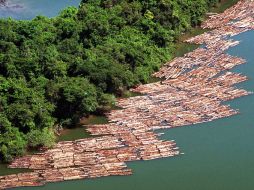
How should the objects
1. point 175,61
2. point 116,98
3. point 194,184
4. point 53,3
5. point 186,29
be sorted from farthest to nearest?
point 53,3 < point 186,29 < point 175,61 < point 116,98 < point 194,184

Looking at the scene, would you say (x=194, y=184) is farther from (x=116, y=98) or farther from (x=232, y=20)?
(x=232, y=20)

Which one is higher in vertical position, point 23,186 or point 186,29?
point 186,29

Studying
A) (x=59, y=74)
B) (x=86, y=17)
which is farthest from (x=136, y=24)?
(x=59, y=74)

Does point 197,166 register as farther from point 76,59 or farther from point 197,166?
point 76,59

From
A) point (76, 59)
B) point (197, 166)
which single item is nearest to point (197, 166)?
point (197, 166)

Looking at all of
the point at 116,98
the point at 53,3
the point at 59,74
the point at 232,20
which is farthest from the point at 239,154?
the point at 53,3

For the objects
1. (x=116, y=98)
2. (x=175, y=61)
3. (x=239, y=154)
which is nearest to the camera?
(x=239, y=154)

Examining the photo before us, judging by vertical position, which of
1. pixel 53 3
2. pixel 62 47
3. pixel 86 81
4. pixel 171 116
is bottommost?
pixel 171 116

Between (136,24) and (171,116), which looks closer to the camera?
(171,116)
